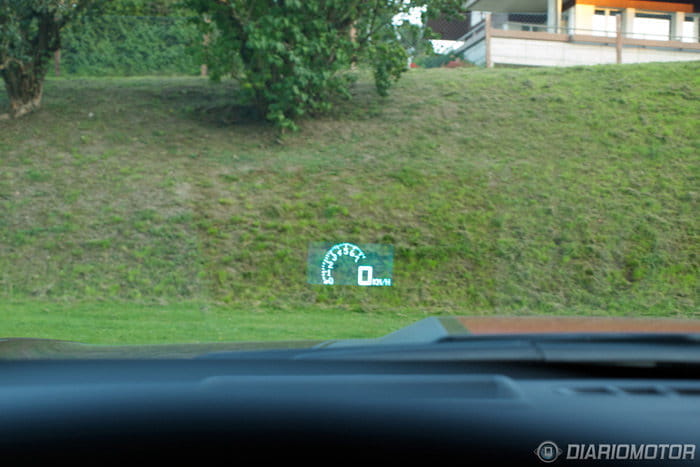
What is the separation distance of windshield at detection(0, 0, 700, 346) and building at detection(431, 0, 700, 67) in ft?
11.2

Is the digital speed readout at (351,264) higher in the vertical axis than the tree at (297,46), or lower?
lower

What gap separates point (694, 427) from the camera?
1614mm

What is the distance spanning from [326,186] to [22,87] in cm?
774

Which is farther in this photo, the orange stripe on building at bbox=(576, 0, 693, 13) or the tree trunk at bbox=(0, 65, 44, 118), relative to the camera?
the orange stripe on building at bbox=(576, 0, 693, 13)

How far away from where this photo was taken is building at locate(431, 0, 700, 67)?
79.5 ft

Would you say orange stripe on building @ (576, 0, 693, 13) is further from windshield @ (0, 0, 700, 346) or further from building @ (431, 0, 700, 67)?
windshield @ (0, 0, 700, 346)

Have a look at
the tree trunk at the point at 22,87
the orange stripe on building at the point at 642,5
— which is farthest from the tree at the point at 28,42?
the orange stripe on building at the point at 642,5

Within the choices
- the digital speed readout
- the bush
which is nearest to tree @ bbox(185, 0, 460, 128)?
the digital speed readout

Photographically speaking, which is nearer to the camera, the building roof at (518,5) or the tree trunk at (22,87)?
the tree trunk at (22,87)

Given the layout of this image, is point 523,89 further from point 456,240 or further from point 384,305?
point 384,305

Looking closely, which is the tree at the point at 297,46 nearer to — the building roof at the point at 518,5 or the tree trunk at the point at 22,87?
the tree trunk at the point at 22,87

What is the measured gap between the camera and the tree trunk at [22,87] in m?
17.3

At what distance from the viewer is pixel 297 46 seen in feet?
51.5

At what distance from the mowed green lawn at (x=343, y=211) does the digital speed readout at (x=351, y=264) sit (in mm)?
201
